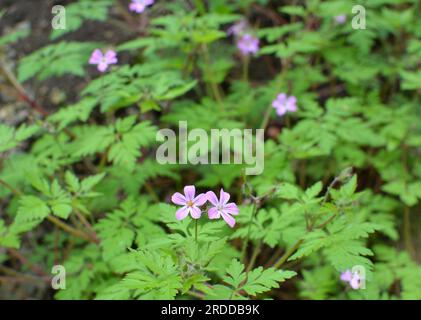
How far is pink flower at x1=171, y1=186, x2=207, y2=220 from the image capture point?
192cm

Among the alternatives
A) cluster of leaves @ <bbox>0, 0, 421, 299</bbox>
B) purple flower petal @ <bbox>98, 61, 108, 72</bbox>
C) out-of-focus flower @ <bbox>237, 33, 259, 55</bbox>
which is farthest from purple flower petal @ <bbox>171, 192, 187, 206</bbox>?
out-of-focus flower @ <bbox>237, 33, 259, 55</bbox>

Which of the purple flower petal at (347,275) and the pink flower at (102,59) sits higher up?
the pink flower at (102,59)

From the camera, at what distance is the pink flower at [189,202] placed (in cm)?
192

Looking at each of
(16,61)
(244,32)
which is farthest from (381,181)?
(16,61)

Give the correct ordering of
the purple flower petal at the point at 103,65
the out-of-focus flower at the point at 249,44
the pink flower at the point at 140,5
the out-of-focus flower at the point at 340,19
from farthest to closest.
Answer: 1. the out-of-focus flower at the point at 340,19
2. the out-of-focus flower at the point at 249,44
3. the pink flower at the point at 140,5
4. the purple flower petal at the point at 103,65

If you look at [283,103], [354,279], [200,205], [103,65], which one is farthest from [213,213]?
[283,103]

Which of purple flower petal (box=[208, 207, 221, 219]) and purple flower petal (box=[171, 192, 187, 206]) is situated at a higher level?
purple flower petal (box=[171, 192, 187, 206])

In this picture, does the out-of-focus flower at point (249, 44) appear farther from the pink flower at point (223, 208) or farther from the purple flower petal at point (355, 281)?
the pink flower at point (223, 208)

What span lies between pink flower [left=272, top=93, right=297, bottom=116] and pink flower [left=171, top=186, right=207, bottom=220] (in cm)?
168

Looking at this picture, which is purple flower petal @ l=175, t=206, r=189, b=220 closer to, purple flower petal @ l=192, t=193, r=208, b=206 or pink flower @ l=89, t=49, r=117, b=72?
purple flower petal @ l=192, t=193, r=208, b=206

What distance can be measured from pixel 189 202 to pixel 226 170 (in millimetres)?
1340

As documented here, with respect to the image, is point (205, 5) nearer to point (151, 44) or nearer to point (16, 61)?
point (151, 44)

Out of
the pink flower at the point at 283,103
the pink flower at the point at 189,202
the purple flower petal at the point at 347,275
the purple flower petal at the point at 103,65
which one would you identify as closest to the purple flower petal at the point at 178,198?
the pink flower at the point at 189,202

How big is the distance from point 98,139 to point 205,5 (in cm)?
214
